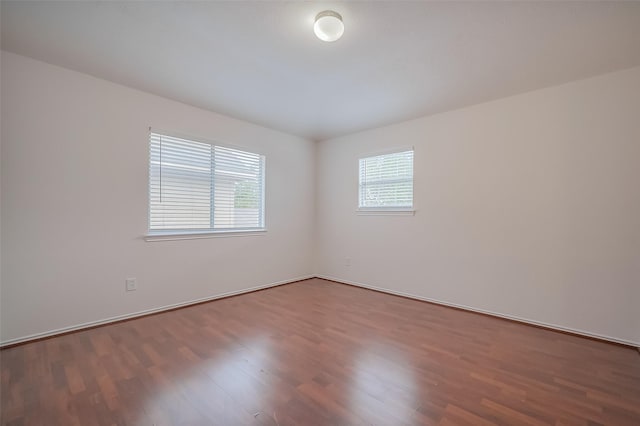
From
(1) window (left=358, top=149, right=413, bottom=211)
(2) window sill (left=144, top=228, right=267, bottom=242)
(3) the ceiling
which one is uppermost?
(3) the ceiling

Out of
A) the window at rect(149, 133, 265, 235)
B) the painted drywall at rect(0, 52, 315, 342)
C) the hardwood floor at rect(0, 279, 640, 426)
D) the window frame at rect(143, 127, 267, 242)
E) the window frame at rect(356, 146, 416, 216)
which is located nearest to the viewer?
the hardwood floor at rect(0, 279, 640, 426)

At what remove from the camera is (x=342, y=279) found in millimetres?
4605

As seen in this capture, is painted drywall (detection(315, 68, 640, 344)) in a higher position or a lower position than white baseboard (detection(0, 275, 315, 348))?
higher

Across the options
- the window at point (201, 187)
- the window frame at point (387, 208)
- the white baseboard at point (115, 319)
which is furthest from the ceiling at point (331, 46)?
the white baseboard at point (115, 319)

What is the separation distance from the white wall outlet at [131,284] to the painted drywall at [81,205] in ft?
0.15

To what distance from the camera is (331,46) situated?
2.14 metres

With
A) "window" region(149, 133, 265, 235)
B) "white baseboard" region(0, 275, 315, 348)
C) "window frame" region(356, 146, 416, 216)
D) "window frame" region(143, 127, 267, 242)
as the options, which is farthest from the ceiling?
"white baseboard" region(0, 275, 315, 348)

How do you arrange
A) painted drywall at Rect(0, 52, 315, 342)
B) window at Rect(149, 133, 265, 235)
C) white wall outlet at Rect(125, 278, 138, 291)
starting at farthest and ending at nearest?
window at Rect(149, 133, 265, 235) < white wall outlet at Rect(125, 278, 138, 291) < painted drywall at Rect(0, 52, 315, 342)

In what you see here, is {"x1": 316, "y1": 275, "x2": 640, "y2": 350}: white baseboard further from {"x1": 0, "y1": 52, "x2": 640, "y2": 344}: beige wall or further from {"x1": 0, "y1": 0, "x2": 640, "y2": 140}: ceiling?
{"x1": 0, "y1": 0, "x2": 640, "y2": 140}: ceiling

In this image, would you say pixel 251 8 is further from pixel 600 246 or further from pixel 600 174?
pixel 600 246

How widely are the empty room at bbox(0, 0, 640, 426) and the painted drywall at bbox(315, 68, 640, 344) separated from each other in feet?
0.06

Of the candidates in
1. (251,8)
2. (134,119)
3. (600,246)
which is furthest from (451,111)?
(134,119)

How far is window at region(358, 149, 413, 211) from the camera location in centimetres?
388

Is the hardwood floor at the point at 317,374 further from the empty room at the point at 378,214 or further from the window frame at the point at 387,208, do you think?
the window frame at the point at 387,208
